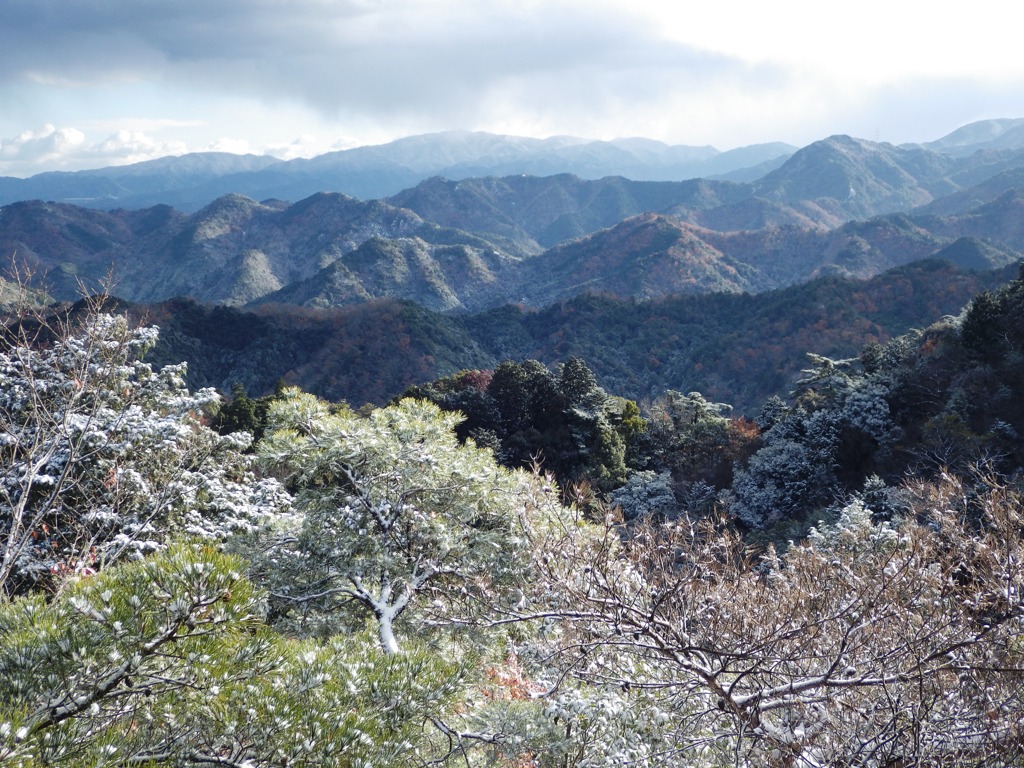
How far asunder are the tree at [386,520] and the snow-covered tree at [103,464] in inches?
79.1

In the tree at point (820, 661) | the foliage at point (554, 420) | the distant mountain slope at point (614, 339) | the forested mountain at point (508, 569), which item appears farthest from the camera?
the distant mountain slope at point (614, 339)

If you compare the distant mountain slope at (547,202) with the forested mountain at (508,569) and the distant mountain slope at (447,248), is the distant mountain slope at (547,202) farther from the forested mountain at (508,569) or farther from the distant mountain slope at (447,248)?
the forested mountain at (508,569)

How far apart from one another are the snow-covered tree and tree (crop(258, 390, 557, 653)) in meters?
2.01

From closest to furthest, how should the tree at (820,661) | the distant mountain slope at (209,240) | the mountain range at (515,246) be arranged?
the tree at (820,661)
the mountain range at (515,246)
the distant mountain slope at (209,240)

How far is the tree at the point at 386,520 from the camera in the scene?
7.16 metres

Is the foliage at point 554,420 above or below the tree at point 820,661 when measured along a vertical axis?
below

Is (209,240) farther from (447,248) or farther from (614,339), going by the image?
(614,339)

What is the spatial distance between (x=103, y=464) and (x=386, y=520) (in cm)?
526

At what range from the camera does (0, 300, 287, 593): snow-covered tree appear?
333 inches

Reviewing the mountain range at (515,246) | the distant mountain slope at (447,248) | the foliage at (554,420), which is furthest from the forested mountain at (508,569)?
the distant mountain slope at (447,248)

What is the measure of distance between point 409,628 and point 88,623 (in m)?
4.66

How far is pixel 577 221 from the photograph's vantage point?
599 feet

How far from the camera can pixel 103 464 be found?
948cm

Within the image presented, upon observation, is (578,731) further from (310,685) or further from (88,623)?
(88,623)
